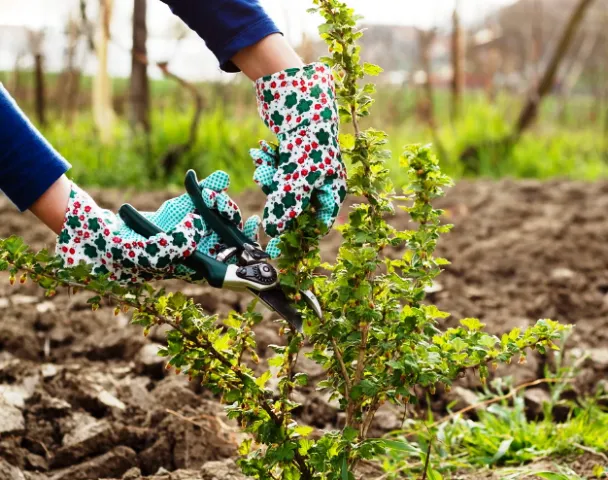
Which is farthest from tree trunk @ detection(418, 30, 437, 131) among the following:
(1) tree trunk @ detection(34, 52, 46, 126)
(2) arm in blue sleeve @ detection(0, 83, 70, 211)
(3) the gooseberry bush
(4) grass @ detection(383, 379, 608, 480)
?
(2) arm in blue sleeve @ detection(0, 83, 70, 211)

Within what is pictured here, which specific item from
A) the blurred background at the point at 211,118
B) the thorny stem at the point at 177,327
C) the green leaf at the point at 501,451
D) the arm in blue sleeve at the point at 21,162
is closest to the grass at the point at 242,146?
the blurred background at the point at 211,118

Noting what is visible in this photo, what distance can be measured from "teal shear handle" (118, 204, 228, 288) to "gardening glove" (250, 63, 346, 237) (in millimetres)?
130

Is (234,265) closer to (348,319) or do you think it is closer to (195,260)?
(195,260)

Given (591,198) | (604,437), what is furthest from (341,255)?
(591,198)

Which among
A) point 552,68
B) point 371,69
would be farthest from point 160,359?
point 552,68

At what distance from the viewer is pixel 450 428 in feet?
7.58

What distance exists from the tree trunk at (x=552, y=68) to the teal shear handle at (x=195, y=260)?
6012 millimetres

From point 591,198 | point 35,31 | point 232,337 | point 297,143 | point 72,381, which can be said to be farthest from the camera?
point 35,31

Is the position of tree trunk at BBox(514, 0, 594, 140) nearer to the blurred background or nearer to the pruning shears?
the blurred background

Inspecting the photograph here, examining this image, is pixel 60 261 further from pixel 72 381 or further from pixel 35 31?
pixel 35 31

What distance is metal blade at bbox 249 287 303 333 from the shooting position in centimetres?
160

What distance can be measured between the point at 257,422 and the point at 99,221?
1.64 ft

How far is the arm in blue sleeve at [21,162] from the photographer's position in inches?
65.6

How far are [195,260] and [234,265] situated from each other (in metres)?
0.08
